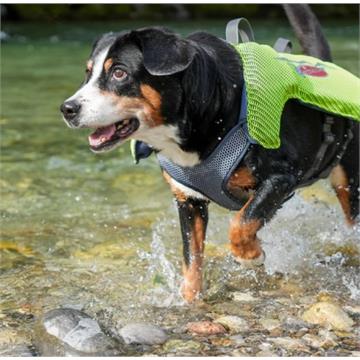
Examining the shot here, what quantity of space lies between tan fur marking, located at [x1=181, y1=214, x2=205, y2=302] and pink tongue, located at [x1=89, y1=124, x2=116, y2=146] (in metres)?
0.85

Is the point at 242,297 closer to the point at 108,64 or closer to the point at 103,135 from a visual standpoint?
the point at 103,135

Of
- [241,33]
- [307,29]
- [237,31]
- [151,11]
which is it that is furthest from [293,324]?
[151,11]

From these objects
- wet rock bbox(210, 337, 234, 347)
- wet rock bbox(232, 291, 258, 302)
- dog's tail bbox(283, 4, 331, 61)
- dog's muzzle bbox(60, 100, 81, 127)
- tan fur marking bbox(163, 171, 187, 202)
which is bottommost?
wet rock bbox(232, 291, 258, 302)

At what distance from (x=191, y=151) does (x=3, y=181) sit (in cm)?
329

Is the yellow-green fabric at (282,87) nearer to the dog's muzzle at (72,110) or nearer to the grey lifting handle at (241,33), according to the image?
the grey lifting handle at (241,33)

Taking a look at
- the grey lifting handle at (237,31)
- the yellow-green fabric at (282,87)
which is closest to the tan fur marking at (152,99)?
the yellow-green fabric at (282,87)

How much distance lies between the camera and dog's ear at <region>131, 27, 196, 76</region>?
374 centimetres

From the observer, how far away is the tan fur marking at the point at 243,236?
13.4 feet

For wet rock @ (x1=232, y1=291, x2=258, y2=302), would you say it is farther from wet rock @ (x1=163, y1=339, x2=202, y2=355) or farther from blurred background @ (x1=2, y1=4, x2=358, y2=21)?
blurred background @ (x1=2, y1=4, x2=358, y2=21)

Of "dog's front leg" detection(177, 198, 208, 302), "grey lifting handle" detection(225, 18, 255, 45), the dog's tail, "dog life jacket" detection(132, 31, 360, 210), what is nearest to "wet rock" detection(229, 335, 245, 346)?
"dog's front leg" detection(177, 198, 208, 302)

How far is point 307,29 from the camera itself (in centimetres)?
539

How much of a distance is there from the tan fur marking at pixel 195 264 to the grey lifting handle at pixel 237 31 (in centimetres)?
111

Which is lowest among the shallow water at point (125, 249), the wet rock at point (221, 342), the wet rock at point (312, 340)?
the shallow water at point (125, 249)

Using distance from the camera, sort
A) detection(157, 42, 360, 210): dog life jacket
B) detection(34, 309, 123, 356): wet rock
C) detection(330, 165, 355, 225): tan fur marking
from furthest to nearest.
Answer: detection(330, 165, 355, 225): tan fur marking
detection(157, 42, 360, 210): dog life jacket
detection(34, 309, 123, 356): wet rock
